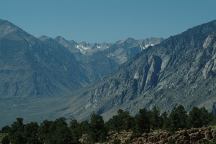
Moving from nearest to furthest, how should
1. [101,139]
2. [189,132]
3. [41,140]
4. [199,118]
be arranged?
[189,132] < [101,139] < [199,118] < [41,140]

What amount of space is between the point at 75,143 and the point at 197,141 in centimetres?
5684

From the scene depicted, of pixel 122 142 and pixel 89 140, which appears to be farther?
pixel 89 140

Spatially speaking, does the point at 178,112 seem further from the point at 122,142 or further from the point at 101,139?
the point at 122,142

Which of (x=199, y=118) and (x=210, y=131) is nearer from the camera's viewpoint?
(x=210, y=131)

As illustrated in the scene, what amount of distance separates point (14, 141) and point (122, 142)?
7295 centimetres

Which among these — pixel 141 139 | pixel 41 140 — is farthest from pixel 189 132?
pixel 41 140

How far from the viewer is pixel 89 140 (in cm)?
16600

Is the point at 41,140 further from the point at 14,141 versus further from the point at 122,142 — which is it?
the point at 122,142

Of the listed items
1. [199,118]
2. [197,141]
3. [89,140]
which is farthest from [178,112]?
[197,141]

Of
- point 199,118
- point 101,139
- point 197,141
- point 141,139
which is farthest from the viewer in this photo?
point 199,118

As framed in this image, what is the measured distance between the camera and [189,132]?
391 ft

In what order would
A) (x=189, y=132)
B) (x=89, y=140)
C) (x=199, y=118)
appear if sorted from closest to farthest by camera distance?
1. (x=189, y=132)
2. (x=89, y=140)
3. (x=199, y=118)

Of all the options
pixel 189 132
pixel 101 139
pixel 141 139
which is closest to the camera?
pixel 189 132

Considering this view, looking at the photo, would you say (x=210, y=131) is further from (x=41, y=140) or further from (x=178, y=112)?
(x=41, y=140)
